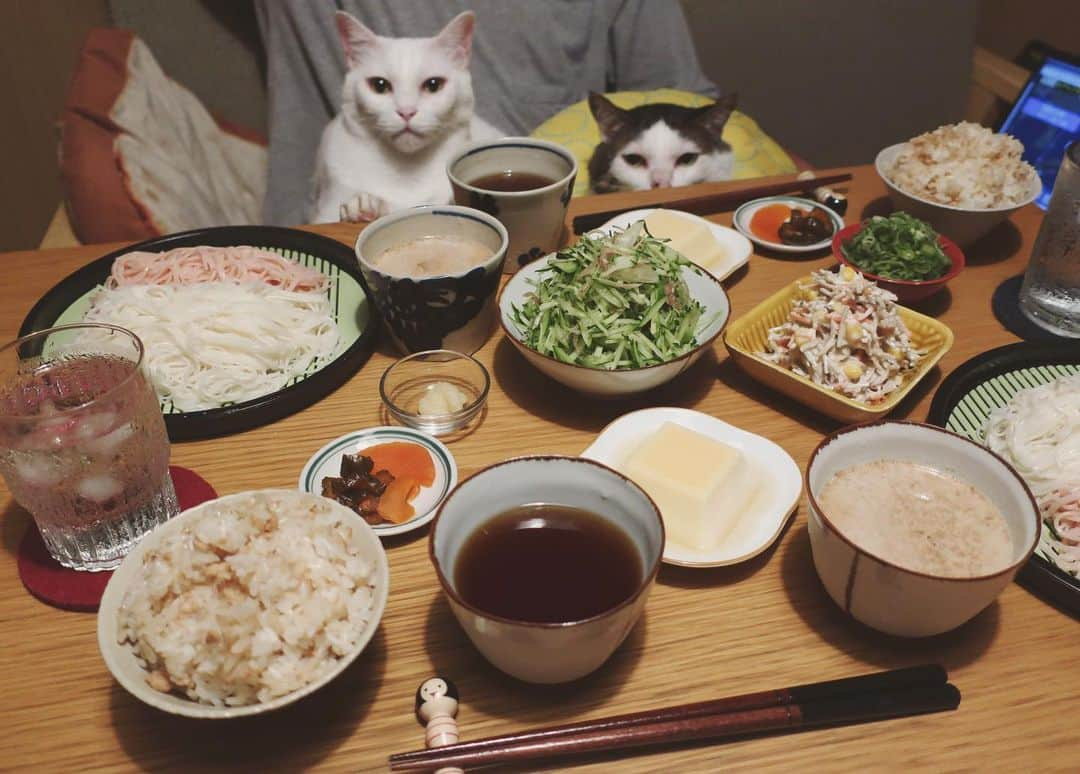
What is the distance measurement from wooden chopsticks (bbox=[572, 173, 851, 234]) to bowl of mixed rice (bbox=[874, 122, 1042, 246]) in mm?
265

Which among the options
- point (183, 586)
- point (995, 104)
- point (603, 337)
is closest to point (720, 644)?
point (603, 337)

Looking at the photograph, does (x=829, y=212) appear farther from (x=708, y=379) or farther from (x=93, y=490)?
(x=93, y=490)

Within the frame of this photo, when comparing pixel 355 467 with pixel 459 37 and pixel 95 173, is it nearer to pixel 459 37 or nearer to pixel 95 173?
pixel 95 173

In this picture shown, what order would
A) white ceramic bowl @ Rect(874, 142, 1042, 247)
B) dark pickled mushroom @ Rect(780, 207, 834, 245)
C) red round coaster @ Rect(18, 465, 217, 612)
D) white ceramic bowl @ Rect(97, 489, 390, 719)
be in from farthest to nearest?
1. dark pickled mushroom @ Rect(780, 207, 834, 245)
2. white ceramic bowl @ Rect(874, 142, 1042, 247)
3. red round coaster @ Rect(18, 465, 217, 612)
4. white ceramic bowl @ Rect(97, 489, 390, 719)

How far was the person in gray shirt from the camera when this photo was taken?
2.81 m

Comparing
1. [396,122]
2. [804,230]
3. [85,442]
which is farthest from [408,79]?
[85,442]

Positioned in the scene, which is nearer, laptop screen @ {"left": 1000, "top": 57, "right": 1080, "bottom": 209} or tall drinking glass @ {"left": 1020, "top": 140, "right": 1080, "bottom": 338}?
tall drinking glass @ {"left": 1020, "top": 140, "right": 1080, "bottom": 338}

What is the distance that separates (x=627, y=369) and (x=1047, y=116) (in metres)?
2.37

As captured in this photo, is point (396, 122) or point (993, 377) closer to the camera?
point (993, 377)

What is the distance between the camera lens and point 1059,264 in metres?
1.58

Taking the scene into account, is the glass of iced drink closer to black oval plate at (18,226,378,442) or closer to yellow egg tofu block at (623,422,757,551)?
black oval plate at (18,226,378,442)

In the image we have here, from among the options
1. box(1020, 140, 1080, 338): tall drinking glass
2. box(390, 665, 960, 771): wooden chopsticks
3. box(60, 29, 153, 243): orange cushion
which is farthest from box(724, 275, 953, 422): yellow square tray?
box(60, 29, 153, 243): orange cushion

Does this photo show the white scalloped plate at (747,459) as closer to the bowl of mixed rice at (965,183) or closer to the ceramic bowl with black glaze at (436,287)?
the ceramic bowl with black glaze at (436,287)

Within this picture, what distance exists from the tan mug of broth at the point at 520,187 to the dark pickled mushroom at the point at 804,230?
1.90 feet
